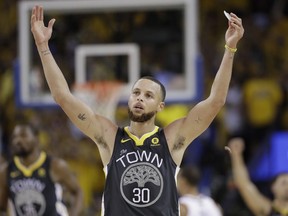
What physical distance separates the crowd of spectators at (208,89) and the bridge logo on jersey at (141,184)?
6.08 meters

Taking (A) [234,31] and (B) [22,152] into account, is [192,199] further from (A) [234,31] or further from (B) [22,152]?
(A) [234,31]

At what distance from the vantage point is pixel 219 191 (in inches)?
543

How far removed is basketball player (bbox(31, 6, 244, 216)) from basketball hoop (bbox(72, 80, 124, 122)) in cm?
518

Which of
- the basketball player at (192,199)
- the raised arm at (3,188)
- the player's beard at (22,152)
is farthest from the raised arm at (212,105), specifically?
the raised arm at (3,188)

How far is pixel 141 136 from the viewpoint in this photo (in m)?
6.45

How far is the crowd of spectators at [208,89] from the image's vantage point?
13227 mm

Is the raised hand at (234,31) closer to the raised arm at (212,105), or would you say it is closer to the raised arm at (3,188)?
the raised arm at (212,105)

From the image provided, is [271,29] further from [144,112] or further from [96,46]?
[144,112]

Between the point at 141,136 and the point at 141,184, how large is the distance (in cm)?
39

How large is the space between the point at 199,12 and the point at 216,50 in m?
0.89

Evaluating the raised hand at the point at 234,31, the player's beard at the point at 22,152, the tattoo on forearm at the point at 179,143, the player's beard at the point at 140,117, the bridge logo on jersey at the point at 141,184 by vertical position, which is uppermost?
the raised hand at the point at 234,31

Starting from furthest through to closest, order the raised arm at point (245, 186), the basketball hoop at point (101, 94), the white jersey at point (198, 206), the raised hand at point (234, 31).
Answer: the basketball hoop at point (101, 94) → the white jersey at point (198, 206) → the raised arm at point (245, 186) → the raised hand at point (234, 31)

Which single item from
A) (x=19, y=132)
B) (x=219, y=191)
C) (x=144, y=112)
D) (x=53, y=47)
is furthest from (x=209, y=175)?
(x=144, y=112)

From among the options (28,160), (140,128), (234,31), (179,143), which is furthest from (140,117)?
(28,160)
